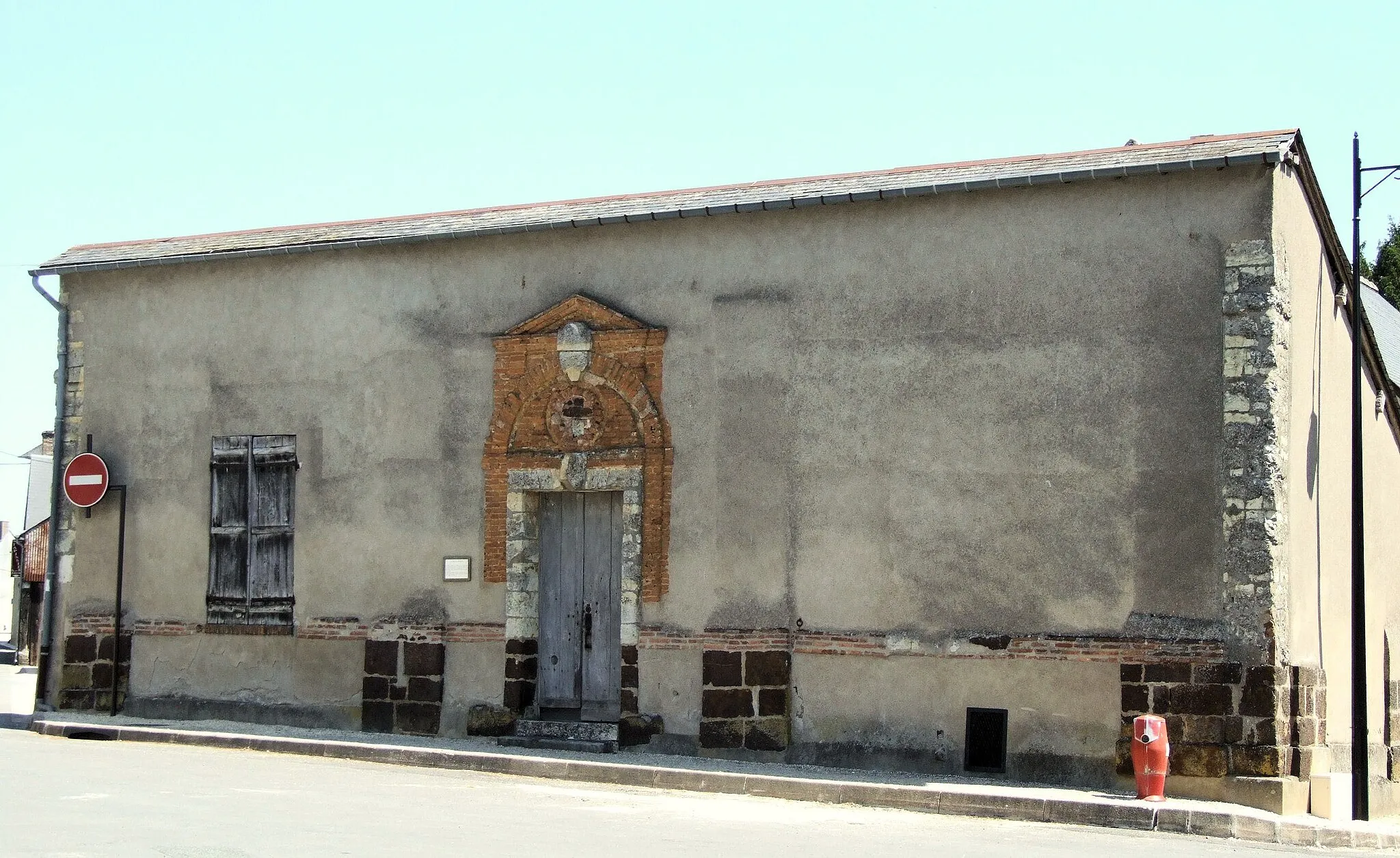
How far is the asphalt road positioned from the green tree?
84.2ft

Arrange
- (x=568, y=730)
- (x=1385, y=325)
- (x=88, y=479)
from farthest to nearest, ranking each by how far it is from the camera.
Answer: (x=1385, y=325)
(x=88, y=479)
(x=568, y=730)

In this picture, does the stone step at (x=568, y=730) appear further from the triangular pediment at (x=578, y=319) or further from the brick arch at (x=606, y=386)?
the triangular pediment at (x=578, y=319)

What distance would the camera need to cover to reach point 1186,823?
10.7m

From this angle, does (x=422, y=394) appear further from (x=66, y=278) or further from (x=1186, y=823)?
(x=1186, y=823)

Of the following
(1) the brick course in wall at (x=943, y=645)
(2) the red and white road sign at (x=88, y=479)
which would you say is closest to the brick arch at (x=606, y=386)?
(1) the brick course in wall at (x=943, y=645)

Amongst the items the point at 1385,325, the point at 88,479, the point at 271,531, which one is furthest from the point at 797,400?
the point at 1385,325

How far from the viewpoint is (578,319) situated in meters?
15.0

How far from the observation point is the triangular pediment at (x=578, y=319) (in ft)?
48.5

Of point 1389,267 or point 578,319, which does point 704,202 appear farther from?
point 1389,267

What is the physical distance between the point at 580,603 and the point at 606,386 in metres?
2.11

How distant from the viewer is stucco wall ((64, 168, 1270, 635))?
12.7 meters

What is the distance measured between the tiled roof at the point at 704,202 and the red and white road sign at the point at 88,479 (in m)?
2.12

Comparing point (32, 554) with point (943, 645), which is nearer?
point (943, 645)

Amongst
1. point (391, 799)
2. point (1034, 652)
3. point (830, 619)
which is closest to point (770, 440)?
point (830, 619)
